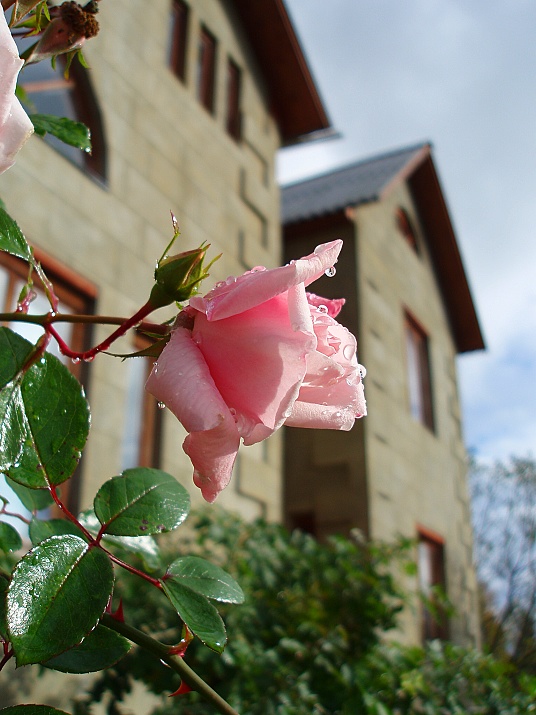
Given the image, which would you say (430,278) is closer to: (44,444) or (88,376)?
(88,376)

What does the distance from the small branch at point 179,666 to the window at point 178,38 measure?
533 cm

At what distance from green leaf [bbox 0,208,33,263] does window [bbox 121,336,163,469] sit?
12.0 feet

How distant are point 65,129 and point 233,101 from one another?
554cm

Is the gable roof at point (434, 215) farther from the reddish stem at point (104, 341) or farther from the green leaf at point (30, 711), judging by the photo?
the green leaf at point (30, 711)

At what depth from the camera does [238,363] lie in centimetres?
52

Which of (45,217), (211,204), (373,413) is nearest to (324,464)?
(373,413)

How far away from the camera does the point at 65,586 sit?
51cm

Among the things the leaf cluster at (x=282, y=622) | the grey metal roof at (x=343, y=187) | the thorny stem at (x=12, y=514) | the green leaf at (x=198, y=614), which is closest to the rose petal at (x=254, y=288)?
the green leaf at (x=198, y=614)

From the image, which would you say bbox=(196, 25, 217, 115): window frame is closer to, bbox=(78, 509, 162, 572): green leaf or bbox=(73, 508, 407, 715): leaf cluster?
bbox=(73, 508, 407, 715): leaf cluster

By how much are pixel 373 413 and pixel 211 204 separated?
3.01 metres

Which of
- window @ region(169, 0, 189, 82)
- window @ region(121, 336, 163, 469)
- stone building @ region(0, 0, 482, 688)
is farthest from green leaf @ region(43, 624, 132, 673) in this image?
window @ region(169, 0, 189, 82)

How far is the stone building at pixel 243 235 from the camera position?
4004 millimetres

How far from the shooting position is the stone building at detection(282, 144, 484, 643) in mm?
7344

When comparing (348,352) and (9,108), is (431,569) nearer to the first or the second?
(348,352)
